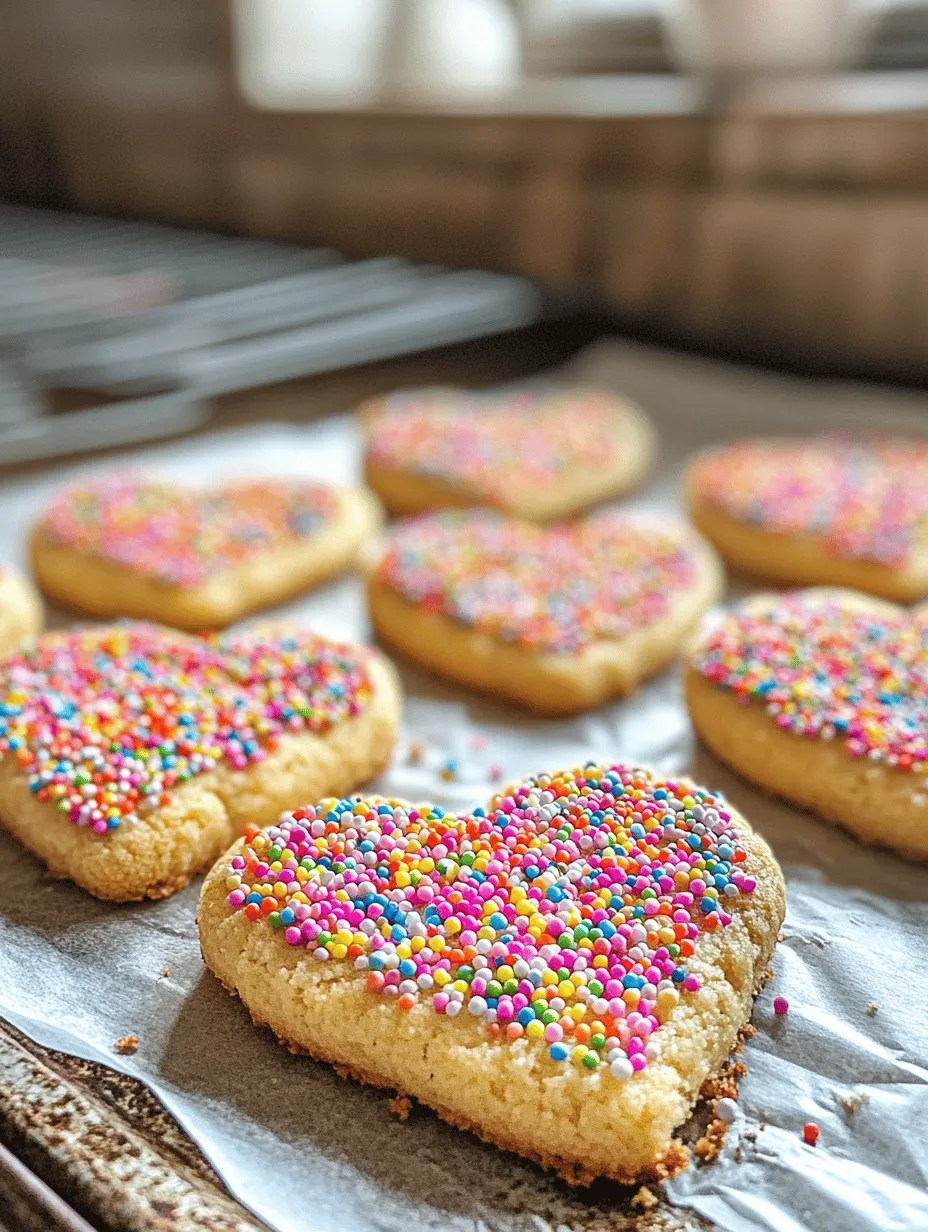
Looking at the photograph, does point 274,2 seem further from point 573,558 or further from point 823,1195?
point 823,1195

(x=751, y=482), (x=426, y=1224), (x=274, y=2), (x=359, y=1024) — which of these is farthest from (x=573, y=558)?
(x=274, y=2)

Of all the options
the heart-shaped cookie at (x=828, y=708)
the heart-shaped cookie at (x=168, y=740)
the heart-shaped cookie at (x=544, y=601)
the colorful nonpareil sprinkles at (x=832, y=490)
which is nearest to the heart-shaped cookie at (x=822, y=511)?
the colorful nonpareil sprinkles at (x=832, y=490)

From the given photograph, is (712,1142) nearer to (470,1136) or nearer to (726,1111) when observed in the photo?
(726,1111)

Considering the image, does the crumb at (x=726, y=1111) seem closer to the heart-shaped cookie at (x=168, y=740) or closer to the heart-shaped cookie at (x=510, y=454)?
the heart-shaped cookie at (x=168, y=740)

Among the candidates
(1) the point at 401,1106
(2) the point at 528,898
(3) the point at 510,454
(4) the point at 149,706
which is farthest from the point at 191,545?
(1) the point at 401,1106

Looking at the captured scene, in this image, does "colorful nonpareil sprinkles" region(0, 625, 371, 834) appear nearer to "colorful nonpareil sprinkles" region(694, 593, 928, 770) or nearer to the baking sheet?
the baking sheet

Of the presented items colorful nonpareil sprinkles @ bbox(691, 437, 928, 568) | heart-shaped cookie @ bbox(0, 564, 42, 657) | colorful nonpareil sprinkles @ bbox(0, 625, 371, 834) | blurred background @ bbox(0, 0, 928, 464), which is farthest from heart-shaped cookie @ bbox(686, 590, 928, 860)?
blurred background @ bbox(0, 0, 928, 464)
